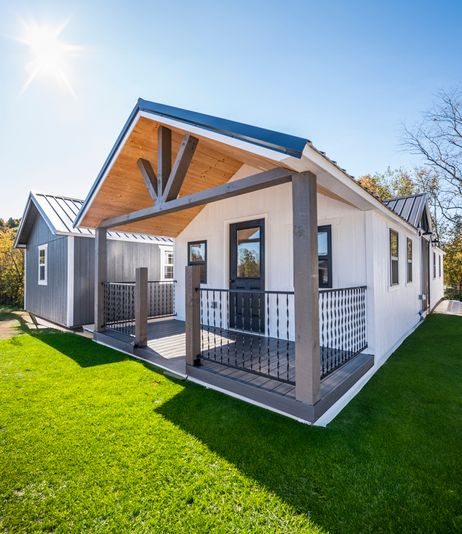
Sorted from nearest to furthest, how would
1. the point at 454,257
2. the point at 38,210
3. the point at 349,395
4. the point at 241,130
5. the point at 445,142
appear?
the point at 241,130 → the point at 349,395 → the point at 38,210 → the point at 445,142 → the point at 454,257

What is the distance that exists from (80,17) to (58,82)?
155 centimetres

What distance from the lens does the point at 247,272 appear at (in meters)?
6.14

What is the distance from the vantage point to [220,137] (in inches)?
131

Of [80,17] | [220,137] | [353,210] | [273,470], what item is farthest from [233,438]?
[80,17]

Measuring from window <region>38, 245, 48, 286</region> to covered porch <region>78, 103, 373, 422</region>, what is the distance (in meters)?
4.86

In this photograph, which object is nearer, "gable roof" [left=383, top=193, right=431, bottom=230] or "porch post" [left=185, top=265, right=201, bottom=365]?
"porch post" [left=185, top=265, right=201, bottom=365]

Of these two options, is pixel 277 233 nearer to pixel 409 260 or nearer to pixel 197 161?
pixel 197 161

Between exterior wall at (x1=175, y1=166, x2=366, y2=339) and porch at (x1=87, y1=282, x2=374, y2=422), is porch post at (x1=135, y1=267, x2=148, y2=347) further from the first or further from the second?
exterior wall at (x1=175, y1=166, x2=366, y2=339)

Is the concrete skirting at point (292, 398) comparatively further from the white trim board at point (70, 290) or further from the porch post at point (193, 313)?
the white trim board at point (70, 290)

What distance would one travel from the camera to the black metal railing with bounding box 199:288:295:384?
4124mm

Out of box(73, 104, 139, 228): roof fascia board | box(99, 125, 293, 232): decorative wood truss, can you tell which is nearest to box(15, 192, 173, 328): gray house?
box(73, 104, 139, 228): roof fascia board

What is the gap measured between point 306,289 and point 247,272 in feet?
10.6

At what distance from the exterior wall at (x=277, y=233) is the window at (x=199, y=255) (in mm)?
150

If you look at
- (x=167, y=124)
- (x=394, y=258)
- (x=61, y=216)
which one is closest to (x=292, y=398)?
(x=167, y=124)
